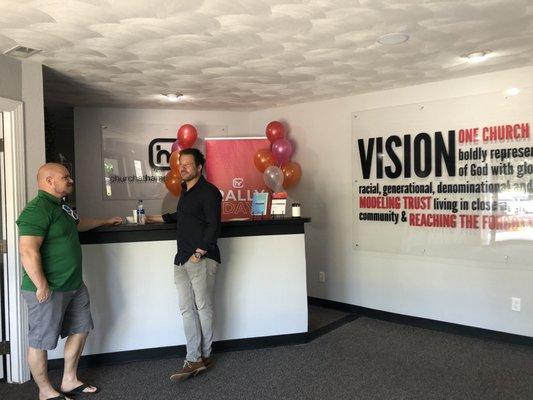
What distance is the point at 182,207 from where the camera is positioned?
3.22 metres

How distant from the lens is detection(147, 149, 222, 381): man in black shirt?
315 cm

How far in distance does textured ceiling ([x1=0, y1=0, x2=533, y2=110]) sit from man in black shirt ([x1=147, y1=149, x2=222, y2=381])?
A: 83cm

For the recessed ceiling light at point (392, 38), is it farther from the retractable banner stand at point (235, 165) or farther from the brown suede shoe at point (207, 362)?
the brown suede shoe at point (207, 362)

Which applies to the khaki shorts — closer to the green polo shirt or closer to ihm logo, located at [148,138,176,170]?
the green polo shirt

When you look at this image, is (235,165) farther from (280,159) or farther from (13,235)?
(13,235)

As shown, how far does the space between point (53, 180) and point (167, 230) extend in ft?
3.35

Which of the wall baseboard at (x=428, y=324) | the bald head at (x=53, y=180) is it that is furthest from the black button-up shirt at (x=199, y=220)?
the wall baseboard at (x=428, y=324)

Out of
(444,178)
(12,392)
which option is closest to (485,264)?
(444,178)

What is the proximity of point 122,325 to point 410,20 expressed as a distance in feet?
9.64

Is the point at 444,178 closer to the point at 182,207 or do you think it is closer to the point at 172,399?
the point at 182,207

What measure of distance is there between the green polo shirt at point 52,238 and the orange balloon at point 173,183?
230cm

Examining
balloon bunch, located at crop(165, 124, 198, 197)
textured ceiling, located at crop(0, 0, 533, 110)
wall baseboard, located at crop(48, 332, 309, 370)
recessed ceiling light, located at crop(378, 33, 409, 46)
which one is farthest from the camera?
balloon bunch, located at crop(165, 124, 198, 197)

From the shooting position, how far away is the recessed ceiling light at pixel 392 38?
9.64ft

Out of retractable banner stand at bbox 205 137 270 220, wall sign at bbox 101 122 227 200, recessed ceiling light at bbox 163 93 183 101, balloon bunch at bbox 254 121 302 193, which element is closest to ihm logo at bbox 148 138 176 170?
wall sign at bbox 101 122 227 200
